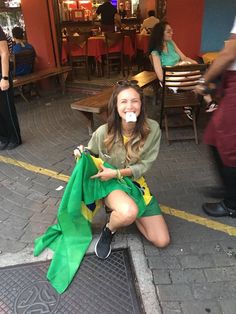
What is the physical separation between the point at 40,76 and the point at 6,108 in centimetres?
280

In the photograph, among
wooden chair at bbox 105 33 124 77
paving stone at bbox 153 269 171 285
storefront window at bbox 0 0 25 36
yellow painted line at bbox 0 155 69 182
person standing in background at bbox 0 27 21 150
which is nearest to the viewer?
paving stone at bbox 153 269 171 285

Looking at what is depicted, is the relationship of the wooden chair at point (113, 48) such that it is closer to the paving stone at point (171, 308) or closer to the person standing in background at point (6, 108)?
the person standing in background at point (6, 108)

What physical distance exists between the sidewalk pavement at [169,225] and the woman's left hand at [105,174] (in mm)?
634

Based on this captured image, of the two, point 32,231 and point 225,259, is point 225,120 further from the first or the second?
point 32,231

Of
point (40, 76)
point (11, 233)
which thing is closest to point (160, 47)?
point (40, 76)

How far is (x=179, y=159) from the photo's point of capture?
13.8 ft

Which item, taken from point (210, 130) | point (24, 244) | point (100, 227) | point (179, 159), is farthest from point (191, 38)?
point (24, 244)

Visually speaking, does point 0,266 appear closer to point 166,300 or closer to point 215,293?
point 166,300

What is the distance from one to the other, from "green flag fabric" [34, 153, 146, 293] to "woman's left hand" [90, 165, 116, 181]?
4 cm

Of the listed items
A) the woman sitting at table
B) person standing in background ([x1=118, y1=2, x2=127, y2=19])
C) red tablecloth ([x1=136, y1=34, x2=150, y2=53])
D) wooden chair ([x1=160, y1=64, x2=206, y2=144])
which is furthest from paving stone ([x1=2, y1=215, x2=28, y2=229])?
person standing in background ([x1=118, y1=2, x2=127, y2=19])

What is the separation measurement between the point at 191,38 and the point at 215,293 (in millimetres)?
5688

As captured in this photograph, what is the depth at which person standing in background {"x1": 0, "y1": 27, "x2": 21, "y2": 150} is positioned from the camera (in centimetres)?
408

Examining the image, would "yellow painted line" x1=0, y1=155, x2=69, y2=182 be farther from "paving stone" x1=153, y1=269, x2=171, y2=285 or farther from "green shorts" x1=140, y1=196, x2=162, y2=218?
"paving stone" x1=153, y1=269, x2=171, y2=285

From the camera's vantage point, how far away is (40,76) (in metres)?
7.02
